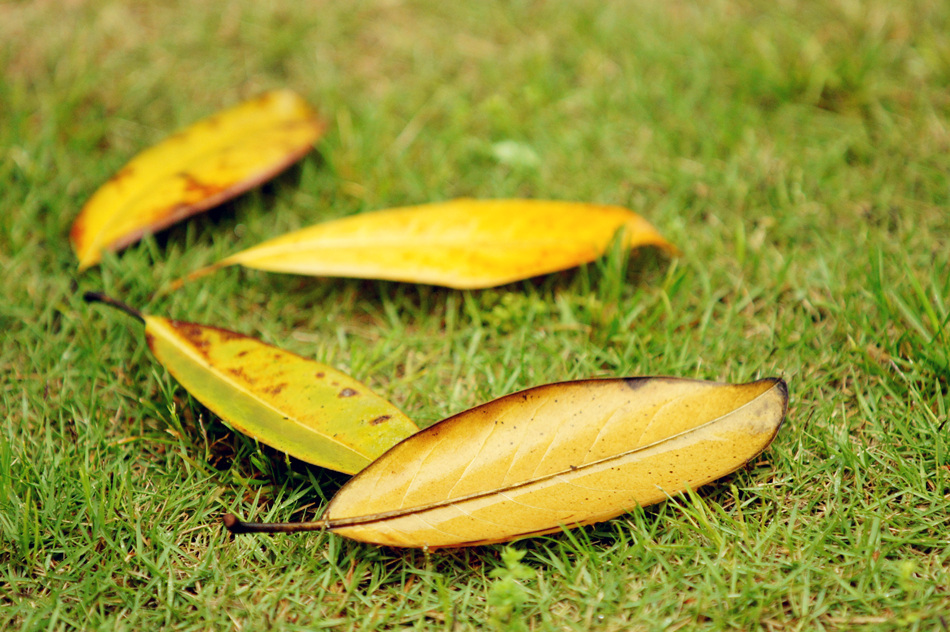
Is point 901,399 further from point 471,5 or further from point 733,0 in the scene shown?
point 471,5

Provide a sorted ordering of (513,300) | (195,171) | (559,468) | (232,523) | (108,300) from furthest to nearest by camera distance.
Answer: (195,171) < (513,300) < (108,300) < (559,468) < (232,523)

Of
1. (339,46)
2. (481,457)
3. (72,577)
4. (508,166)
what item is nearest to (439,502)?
(481,457)

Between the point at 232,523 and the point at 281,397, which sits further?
the point at 281,397

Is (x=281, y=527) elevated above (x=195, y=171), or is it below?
below

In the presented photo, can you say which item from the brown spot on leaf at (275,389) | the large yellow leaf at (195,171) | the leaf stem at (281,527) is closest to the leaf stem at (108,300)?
the large yellow leaf at (195,171)

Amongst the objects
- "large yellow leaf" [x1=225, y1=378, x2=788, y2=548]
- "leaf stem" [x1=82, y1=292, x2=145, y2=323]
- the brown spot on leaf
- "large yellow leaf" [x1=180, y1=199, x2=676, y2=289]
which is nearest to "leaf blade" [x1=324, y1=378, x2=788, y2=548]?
"large yellow leaf" [x1=225, y1=378, x2=788, y2=548]

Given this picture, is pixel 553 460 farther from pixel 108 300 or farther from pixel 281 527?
pixel 108 300

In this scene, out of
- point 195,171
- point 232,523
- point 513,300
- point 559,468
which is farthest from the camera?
point 195,171

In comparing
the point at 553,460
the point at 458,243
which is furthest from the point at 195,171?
the point at 553,460

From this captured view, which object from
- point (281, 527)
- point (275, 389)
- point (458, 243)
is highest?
point (458, 243)
